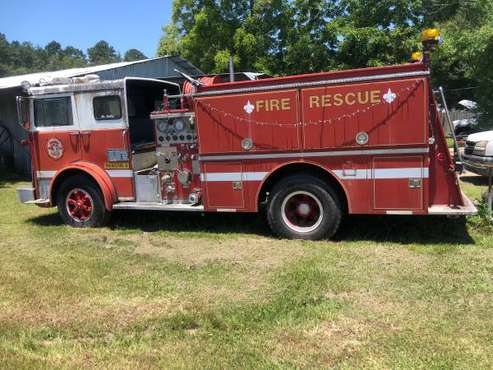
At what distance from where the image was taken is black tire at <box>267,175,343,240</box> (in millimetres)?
6918

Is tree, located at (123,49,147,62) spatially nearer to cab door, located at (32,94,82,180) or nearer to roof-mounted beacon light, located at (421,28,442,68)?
cab door, located at (32,94,82,180)

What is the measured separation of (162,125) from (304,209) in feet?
7.96

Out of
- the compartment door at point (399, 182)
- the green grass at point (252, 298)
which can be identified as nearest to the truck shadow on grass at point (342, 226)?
the green grass at point (252, 298)

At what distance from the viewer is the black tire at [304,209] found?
6918 millimetres

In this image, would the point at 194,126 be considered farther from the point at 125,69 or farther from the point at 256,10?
the point at 256,10

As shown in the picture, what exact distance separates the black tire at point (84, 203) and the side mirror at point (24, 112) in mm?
1162

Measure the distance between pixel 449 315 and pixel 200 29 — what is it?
60.6 ft

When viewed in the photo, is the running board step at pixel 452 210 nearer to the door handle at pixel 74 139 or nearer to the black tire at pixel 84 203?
the black tire at pixel 84 203

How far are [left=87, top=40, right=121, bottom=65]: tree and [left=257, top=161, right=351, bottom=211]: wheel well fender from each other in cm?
15605

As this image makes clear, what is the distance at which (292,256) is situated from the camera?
21.1ft

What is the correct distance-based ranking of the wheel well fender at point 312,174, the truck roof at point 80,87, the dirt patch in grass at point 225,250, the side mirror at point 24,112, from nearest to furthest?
the dirt patch in grass at point 225,250 → the wheel well fender at point 312,174 → the truck roof at point 80,87 → the side mirror at point 24,112

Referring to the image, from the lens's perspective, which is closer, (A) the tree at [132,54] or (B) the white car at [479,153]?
(B) the white car at [479,153]

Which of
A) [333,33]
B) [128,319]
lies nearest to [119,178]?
[128,319]

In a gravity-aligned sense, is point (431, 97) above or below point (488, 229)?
above
